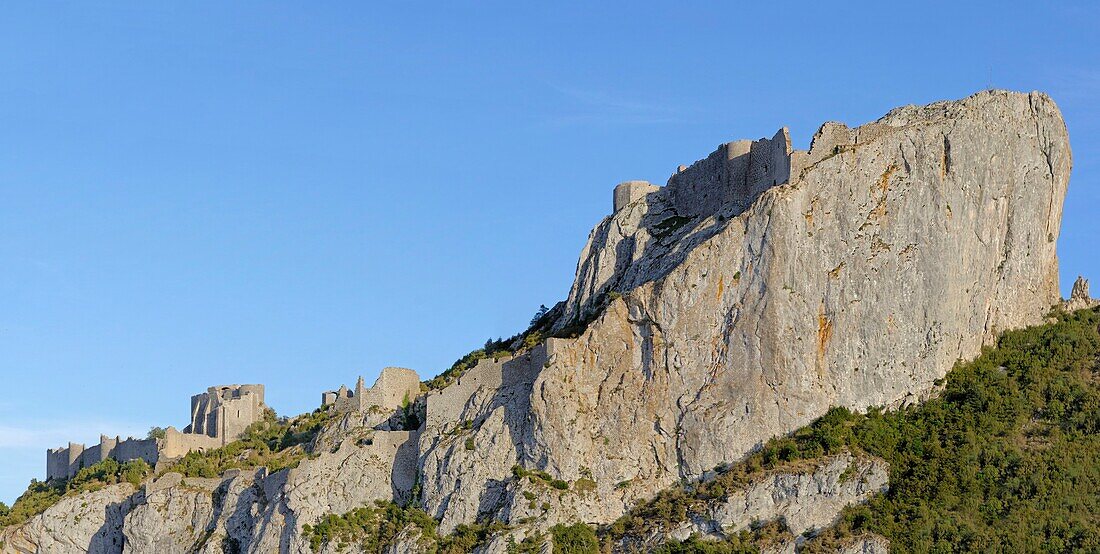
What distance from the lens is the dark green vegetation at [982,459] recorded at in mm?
106438

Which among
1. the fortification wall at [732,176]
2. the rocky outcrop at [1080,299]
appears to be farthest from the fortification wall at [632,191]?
the rocky outcrop at [1080,299]

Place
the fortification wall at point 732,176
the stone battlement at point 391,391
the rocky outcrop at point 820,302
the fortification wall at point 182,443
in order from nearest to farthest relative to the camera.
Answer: the rocky outcrop at point 820,302
the fortification wall at point 732,176
the stone battlement at point 391,391
the fortification wall at point 182,443

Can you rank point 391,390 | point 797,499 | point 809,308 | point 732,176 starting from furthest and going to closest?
1. point 391,390
2. point 732,176
3. point 809,308
4. point 797,499

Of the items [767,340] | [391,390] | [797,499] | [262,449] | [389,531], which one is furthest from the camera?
[262,449]

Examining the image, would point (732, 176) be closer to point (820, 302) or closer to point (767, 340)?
point (820, 302)

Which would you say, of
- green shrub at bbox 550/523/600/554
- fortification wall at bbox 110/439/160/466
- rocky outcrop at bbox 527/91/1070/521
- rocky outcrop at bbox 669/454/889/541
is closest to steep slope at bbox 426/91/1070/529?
rocky outcrop at bbox 527/91/1070/521

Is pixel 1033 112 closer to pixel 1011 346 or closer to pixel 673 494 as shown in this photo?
pixel 1011 346

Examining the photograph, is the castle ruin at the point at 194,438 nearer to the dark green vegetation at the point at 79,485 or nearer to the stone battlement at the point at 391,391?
the dark green vegetation at the point at 79,485

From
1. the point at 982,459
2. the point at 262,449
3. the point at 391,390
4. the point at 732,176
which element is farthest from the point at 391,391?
the point at 982,459

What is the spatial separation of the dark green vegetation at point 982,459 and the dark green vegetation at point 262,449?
27796 mm

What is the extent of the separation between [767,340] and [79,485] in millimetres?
45586

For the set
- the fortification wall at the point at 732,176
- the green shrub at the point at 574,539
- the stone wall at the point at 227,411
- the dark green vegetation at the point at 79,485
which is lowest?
the green shrub at the point at 574,539

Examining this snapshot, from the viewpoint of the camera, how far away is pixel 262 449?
137750 millimetres

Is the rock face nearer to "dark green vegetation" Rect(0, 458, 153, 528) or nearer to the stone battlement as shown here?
the stone battlement
